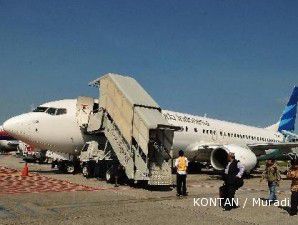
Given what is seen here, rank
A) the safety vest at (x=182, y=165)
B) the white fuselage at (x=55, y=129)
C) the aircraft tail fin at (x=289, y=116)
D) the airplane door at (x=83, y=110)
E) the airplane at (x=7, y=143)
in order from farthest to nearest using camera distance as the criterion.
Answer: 1. the airplane at (x=7, y=143)
2. the aircraft tail fin at (x=289, y=116)
3. the airplane door at (x=83, y=110)
4. the white fuselage at (x=55, y=129)
5. the safety vest at (x=182, y=165)

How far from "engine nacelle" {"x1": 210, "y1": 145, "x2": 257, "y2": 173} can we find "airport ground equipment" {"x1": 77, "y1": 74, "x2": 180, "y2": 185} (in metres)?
6.58

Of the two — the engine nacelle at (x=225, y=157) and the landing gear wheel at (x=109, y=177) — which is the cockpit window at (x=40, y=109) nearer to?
the landing gear wheel at (x=109, y=177)

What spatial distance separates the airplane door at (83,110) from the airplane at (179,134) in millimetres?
211

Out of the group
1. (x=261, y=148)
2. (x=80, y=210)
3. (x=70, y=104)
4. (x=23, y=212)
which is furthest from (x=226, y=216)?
(x=261, y=148)

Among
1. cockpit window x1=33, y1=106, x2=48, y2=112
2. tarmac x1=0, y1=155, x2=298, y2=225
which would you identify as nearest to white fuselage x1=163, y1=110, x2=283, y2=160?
cockpit window x1=33, y1=106, x2=48, y2=112

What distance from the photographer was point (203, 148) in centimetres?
2544

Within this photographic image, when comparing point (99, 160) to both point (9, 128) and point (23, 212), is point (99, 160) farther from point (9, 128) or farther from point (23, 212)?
point (23, 212)

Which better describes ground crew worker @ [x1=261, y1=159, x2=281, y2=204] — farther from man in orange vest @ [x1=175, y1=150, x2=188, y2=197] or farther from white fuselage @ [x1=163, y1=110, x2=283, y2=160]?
white fuselage @ [x1=163, y1=110, x2=283, y2=160]

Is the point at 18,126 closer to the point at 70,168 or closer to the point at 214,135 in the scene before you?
the point at 70,168

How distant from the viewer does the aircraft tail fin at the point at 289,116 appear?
40312 mm

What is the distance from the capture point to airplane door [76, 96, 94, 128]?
20391mm

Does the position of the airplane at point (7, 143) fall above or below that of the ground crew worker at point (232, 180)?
above

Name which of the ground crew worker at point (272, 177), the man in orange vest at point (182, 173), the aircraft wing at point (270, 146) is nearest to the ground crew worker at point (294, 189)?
the ground crew worker at point (272, 177)

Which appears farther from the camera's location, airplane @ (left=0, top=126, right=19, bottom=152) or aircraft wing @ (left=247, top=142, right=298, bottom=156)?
airplane @ (left=0, top=126, right=19, bottom=152)
